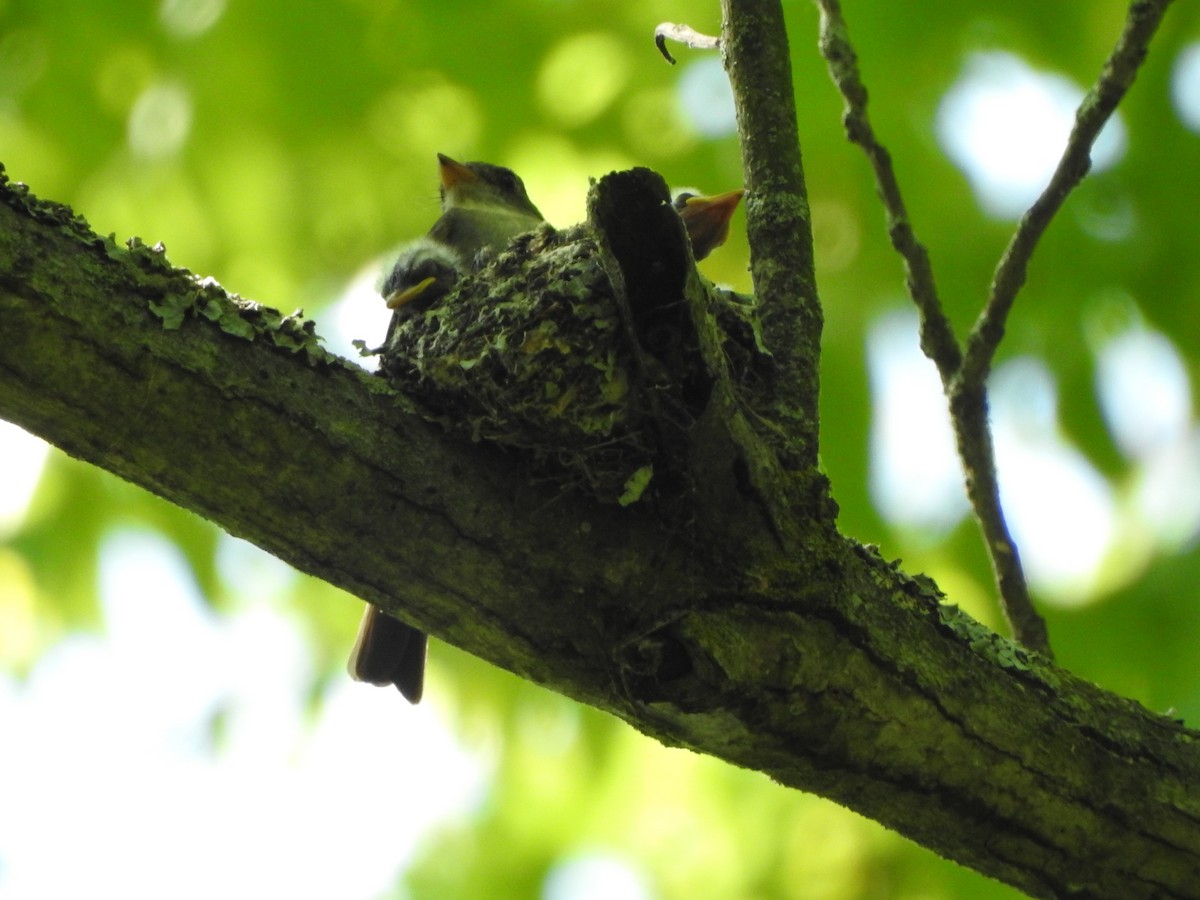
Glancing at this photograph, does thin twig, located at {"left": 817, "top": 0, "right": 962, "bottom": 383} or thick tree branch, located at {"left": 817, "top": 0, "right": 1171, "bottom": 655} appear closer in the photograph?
thick tree branch, located at {"left": 817, "top": 0, "right": 1171, "bottom": 655}

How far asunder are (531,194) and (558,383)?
166 inches

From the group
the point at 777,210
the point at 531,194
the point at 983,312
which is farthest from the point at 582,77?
the point at 777,210

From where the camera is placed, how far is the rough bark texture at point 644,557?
2064 mm

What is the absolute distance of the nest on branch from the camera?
2164 mm

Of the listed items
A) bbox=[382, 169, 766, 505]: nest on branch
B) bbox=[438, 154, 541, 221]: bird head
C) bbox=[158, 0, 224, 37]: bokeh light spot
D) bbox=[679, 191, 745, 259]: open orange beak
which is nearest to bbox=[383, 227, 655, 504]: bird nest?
bbox=[382, 169, 766, 505]: nest on branch

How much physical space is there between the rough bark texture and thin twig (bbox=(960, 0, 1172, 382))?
3.35 feet

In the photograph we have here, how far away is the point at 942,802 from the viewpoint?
2.53m

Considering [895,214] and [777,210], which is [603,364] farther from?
[895,214]

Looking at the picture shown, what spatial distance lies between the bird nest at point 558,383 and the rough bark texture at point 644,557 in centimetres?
3

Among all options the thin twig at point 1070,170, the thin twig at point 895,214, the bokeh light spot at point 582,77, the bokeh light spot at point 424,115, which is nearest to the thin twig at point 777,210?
the thin twig at point 895,214

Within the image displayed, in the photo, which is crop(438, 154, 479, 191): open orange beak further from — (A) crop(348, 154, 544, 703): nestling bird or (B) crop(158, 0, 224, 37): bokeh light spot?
(B) crop(158, 0, 224, 37): bokeh light spot

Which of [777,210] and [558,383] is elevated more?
[777,210]

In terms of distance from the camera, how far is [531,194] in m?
6.34

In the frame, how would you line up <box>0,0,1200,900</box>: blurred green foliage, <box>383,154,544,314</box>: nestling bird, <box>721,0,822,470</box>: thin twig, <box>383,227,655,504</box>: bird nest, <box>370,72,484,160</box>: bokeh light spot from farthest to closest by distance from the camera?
<box>370,72,484,160</box>: bokeh light spot → <box>0,0,1200,900</box>: blurred green foliage → <box>383,154,544,314</box>: nestling bird → <box>721,0,822,470</box>: thin twig → <box>383,227,655,504</box>: bird nest
